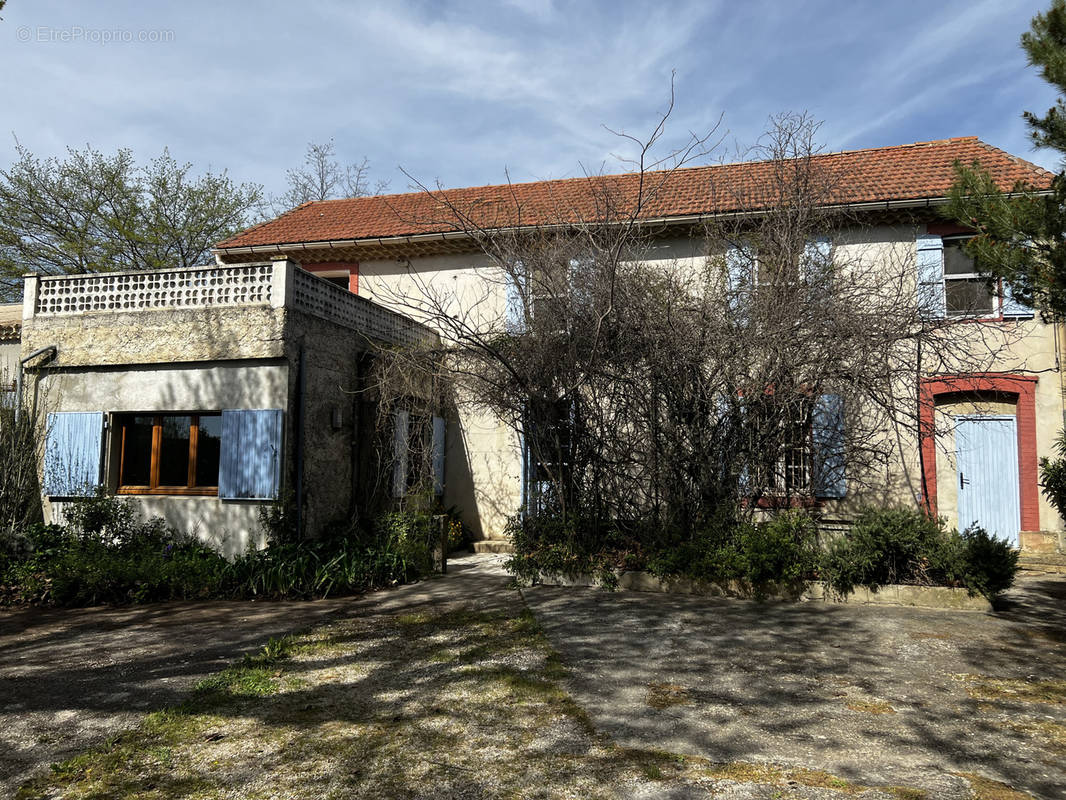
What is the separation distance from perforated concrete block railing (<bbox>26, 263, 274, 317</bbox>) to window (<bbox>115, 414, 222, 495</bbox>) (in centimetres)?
154

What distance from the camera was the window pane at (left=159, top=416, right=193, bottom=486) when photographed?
9430 mm

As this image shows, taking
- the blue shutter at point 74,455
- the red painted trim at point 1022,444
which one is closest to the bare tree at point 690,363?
the red painted trim at point 1022,444

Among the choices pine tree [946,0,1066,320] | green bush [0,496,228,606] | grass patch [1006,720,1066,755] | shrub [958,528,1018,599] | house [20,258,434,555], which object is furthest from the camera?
house [20,258,434,555]

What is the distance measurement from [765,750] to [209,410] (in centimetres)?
789

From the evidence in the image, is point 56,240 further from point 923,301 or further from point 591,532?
point 923,301

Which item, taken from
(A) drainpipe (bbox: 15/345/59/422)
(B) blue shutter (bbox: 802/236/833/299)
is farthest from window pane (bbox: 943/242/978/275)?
(A) drainpipe (bbox: 15/345/59/422)

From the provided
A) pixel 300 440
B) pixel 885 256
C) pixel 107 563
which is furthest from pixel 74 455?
pixel 885 256

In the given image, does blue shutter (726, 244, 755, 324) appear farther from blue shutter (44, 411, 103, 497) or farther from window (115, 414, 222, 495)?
blue shutter (44, 411, 103, 497)

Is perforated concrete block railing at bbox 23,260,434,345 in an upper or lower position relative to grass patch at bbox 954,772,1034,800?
upper

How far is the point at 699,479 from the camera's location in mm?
8594

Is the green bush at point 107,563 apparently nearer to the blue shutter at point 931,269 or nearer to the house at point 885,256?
the house at point 885,256

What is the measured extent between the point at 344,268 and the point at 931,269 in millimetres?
10442

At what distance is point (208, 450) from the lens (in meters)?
9.34

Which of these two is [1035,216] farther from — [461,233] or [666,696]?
[461,233]
